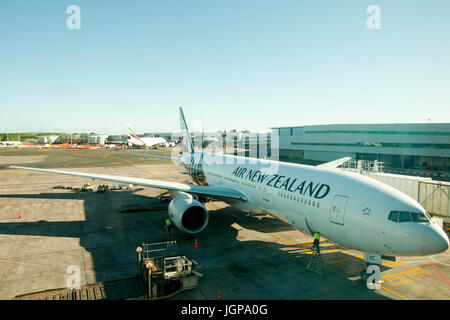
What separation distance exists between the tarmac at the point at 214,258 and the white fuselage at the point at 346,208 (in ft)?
6.69

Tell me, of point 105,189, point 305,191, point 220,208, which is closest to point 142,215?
point 220,208

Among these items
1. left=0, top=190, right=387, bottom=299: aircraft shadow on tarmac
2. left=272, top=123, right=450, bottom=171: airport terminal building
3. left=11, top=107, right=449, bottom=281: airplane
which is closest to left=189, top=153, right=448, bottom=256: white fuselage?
left=11, top=107, right=449, bottom=281: airplane

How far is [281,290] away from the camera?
1164cm

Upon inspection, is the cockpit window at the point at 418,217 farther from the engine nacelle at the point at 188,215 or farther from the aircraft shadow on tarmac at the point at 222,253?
the engine nacelle at the point at 188,215

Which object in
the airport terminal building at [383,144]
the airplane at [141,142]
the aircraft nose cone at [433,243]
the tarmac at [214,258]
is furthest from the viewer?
the airplane at [141,142]

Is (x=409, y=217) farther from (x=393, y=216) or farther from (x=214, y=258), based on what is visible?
(x=214, y=258)

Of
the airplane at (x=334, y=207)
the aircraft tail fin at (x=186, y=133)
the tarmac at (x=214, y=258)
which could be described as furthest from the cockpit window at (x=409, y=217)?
the aircraft tail fin at (x=186, y=133)

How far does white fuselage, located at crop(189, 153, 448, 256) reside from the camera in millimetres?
10289

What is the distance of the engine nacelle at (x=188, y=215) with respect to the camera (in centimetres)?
1650

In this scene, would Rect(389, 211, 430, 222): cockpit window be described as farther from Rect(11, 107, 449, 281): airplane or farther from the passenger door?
the passenger door

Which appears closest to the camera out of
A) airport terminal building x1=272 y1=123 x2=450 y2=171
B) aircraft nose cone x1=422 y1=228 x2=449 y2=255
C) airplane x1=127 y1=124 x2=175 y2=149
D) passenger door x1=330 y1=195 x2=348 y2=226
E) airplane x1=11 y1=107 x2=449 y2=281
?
aircraft nose cone x1=422 y1=228 x2=449 y2=255

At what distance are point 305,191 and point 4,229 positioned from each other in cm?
1938

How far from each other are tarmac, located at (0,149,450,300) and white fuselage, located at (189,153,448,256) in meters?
2.04

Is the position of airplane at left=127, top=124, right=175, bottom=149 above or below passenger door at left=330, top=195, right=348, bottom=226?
above
